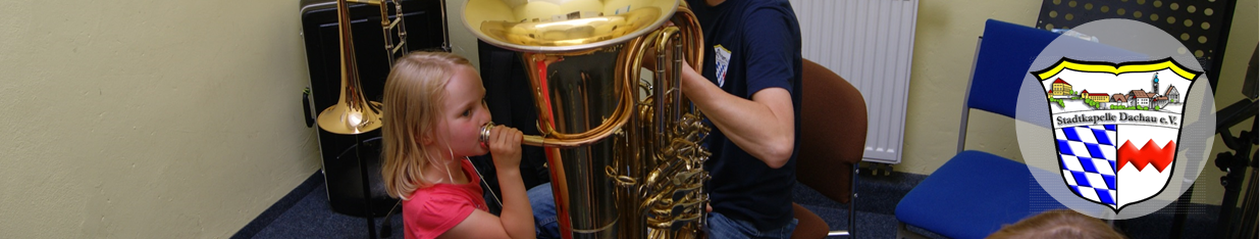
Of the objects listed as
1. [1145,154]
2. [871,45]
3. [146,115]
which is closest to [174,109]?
[146,115]

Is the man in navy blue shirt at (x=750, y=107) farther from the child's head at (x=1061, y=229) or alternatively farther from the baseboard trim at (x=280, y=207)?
the baseboard trim at (x=280, y=207)

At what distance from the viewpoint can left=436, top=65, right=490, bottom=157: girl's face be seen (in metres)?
1.31

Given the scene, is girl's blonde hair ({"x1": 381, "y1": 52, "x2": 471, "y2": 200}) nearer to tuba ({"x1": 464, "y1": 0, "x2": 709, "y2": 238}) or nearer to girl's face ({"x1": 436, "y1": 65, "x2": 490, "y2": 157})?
girl's face ({"x1": 436, "y1": 65, "x2": 490, "y2": 157})

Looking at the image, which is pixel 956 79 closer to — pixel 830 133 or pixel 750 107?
pixel 830 133

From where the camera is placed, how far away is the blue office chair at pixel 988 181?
67.7 inches

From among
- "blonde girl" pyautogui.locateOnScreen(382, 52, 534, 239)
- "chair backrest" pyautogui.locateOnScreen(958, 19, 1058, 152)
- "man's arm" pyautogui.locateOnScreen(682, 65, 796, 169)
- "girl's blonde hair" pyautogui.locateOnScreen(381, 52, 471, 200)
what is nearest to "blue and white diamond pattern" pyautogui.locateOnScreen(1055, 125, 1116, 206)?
"chair backrest" pyautogui.locateOnScreen(958, 19, 1058, 152)

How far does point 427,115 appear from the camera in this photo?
4.34ft

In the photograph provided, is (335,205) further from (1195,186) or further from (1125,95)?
(1195,186)

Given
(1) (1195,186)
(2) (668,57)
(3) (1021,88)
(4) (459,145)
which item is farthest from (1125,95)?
(4) (459,145)

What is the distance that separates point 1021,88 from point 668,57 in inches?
46.1

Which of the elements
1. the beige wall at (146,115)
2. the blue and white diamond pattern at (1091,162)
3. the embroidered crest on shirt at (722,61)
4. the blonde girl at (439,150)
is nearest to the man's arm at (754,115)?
the embroidered crest on shirt at (722,61)

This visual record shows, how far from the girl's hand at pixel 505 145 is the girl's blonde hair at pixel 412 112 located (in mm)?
143

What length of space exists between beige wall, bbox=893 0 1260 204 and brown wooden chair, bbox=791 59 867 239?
0.75 metres

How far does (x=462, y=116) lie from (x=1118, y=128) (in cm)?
133
